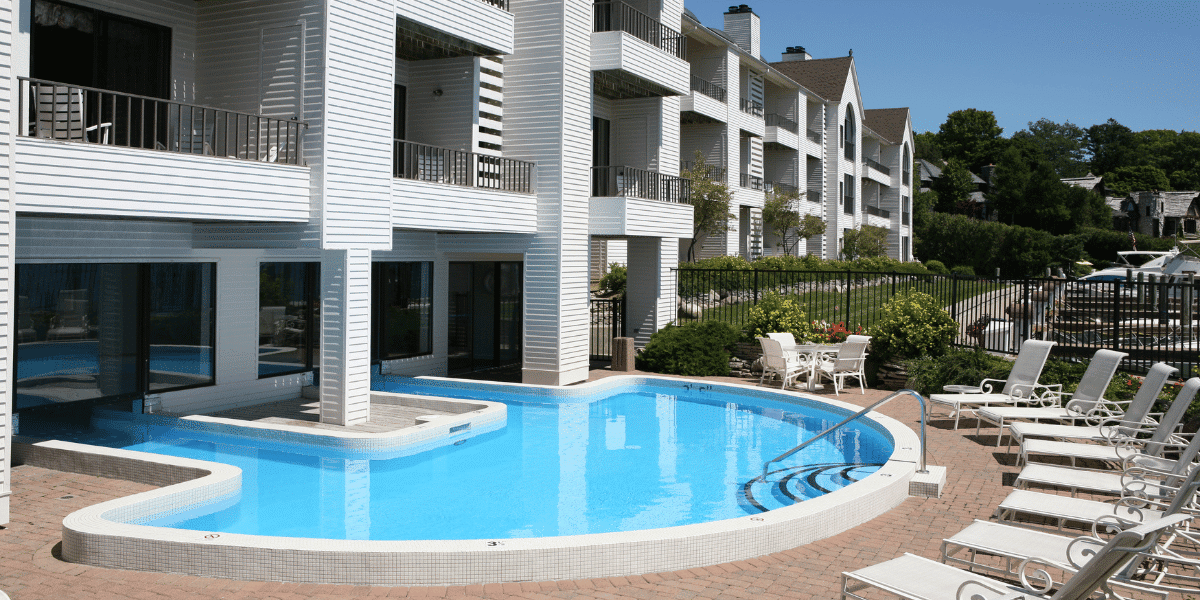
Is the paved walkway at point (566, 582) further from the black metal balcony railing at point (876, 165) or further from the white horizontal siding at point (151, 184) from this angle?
the black metal balcony railing at point (876, 165)

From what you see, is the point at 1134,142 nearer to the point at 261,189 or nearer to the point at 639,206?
the point at 639,206

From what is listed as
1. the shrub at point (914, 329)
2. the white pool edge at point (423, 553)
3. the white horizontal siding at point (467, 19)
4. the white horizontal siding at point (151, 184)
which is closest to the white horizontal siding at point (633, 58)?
the white horizontal siding at point (467, 19)

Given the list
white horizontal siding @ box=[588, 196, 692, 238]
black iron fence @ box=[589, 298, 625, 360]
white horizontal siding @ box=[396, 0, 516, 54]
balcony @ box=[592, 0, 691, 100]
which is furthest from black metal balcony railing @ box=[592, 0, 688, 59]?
black iron fence @ box=[589, 298, 625, 360]

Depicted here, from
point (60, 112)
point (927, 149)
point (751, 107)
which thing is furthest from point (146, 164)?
point (927, 149)

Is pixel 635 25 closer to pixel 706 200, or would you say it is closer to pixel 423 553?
pixel 706 200

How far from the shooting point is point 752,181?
40.8m

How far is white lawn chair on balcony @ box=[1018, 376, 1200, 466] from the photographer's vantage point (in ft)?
31.0

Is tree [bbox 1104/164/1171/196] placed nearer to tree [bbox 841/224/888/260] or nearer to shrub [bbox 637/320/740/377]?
tree [bbox 841/224/888/260]

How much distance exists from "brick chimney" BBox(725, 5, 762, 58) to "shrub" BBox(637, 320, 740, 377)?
2637 cm

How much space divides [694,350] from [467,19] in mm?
8791

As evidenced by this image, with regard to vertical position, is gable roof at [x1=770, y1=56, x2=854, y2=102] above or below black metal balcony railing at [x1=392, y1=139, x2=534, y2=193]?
above

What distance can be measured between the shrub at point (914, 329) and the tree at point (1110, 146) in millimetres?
113310

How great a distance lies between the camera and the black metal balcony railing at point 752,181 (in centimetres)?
3981

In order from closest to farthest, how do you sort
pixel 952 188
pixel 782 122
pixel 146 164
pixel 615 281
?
pixel 146 164
pixel 615 281
pixel 782 122
pixel 952 188
